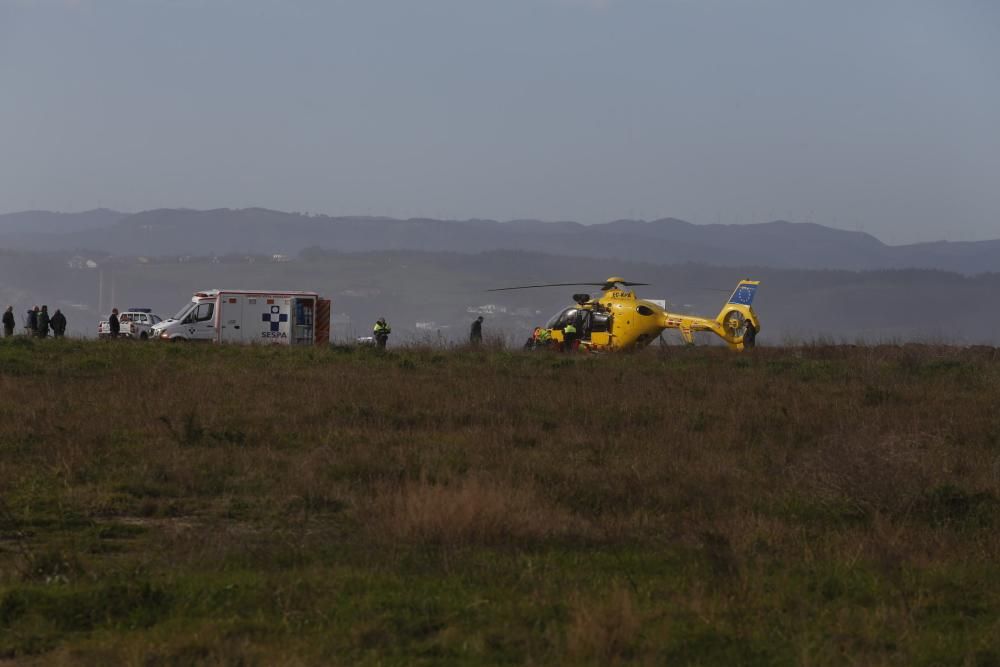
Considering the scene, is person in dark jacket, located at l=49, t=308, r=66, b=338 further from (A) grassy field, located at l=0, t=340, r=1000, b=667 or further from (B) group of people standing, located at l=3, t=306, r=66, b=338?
(A) grassy field, located at l=0, t=340, r=1000, b=667

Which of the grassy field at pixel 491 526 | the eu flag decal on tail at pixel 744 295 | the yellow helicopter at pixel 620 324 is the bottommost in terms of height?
the grassy field at pixel 491 526

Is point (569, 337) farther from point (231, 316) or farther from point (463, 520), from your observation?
point (463, 520)

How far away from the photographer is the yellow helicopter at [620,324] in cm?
3697

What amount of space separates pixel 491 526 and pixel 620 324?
27273 mm

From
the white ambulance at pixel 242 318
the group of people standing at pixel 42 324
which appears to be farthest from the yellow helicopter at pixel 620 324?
the group of people standing at pixel 42 324

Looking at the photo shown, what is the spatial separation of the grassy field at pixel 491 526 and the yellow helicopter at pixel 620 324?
15.0 m

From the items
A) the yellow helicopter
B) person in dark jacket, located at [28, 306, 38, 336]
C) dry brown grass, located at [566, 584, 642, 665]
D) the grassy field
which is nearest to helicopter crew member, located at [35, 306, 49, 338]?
person in dark jacket, located at [28, 306, 38, 336]

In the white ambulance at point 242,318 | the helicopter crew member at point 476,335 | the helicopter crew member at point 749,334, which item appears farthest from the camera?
the white ambulance at point 242,318

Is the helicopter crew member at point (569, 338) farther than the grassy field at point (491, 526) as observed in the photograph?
Yes

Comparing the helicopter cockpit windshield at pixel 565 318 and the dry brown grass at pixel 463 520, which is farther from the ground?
the helicopter cockpit windshield at pixel 565 318

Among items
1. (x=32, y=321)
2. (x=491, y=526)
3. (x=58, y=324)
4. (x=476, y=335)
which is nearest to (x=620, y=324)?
(x=476, y=335)

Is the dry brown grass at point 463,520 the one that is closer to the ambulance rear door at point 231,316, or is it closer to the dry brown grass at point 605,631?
the dry brown grass at point 605,631

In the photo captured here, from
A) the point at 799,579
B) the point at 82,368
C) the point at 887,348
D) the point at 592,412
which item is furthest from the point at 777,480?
the point at 887,348

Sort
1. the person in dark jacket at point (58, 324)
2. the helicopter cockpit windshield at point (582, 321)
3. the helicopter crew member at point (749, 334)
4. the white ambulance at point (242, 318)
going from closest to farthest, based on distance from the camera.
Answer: the helicopter cockpit windshield at point (582, 321) < the helicopter crew member at point (749, 334) < the white ambulance at point (242, 318) < the person in dark jacket at point (58, 324)
